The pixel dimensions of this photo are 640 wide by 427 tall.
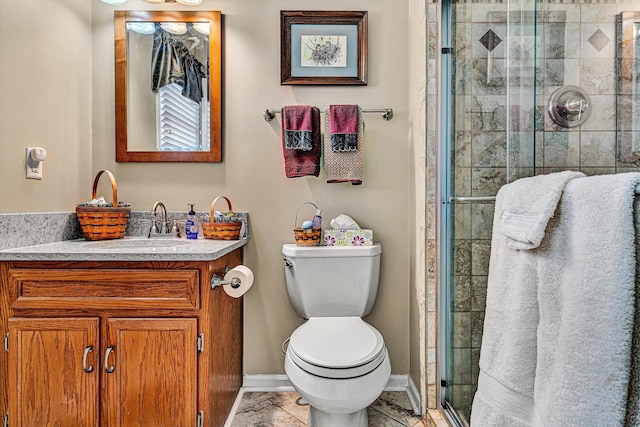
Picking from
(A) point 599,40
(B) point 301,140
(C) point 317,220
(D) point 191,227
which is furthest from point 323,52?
(A) point 599,40

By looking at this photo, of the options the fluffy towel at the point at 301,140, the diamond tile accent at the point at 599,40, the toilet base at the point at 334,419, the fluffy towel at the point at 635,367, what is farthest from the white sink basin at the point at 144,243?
the diamond tile accent at the point at 599,40

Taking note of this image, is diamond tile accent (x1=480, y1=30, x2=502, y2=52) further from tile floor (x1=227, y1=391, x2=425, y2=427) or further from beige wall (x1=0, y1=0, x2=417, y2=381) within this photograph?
tile floor (x1=227, y1=391, x2=425, y2=427)

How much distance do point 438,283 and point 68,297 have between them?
1.35 m

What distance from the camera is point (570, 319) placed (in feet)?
2.05

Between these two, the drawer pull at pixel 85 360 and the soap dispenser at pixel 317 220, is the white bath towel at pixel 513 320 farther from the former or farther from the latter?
the drawer pull at pixel 85 360

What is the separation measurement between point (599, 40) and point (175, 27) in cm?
178

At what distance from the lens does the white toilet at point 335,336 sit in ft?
4.18

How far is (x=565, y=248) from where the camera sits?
662mm

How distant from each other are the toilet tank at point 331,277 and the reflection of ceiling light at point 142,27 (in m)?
1.30

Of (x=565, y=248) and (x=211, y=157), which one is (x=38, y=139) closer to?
(x=211, y=157)

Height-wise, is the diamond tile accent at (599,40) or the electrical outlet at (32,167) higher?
the diamond tile accent at (599,40)

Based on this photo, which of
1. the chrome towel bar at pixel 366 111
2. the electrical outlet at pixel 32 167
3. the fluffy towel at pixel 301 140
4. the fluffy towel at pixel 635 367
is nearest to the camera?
the fluffy towel at pixel 635 367

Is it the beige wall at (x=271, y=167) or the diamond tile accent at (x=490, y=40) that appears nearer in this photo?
the diamond tile accent at (x=490, y=40)

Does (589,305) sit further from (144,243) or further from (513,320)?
(144,243)
